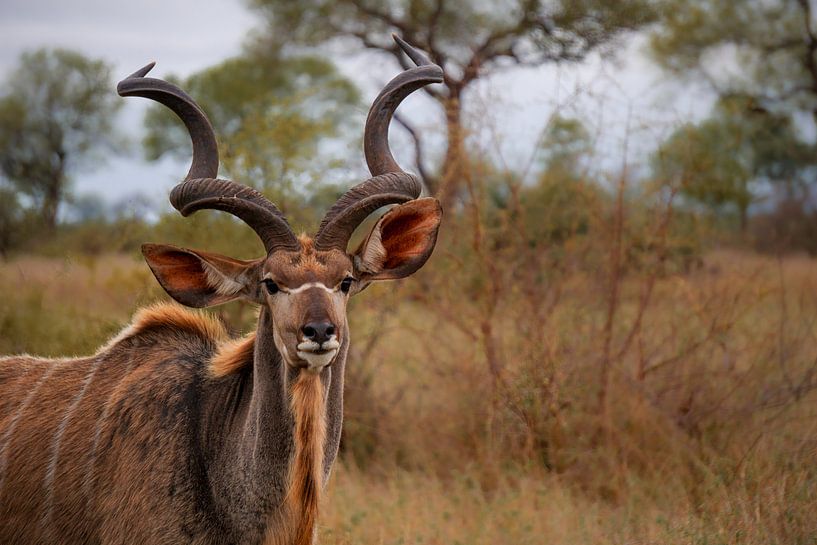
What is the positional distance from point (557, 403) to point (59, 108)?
58.8ft

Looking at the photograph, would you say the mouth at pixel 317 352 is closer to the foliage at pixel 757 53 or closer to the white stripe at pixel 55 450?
the white stripe at pixel 55 450

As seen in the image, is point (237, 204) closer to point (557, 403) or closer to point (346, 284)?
point (346, 284)

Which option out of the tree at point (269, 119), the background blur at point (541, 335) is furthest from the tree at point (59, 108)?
the background blur at point (541, 335)

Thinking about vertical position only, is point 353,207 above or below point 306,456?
above

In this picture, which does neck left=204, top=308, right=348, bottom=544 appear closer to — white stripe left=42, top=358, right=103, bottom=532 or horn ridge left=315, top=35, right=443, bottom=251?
horn ridge left=315, top=35, right=443, bottom=251

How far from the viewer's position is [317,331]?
11.0ft

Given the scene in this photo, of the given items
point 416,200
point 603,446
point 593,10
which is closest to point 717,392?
point 603,446

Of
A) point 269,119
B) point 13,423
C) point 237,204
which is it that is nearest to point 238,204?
point 237,204

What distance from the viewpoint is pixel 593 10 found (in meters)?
15.6

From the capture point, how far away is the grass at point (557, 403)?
18.0ft

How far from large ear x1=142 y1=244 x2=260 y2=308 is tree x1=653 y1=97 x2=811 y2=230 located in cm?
391

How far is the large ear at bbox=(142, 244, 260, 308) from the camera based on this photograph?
373cm

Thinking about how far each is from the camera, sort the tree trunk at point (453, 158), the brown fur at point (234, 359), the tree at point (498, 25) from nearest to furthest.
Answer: the brown fur at point (234, 359), the tree trunk at point (453, 158), the tree at point (498, 25)

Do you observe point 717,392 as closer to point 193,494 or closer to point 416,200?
point 416,200
